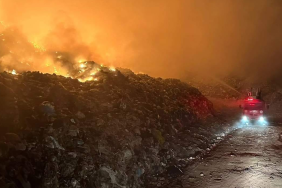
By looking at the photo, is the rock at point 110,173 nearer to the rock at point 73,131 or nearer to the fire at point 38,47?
the rock at point 73,131

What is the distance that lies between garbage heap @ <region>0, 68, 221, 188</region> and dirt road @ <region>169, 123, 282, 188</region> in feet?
3.24

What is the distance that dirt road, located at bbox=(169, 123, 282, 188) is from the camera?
930cm

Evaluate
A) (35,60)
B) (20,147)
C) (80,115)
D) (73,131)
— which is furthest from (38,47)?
(20,147)

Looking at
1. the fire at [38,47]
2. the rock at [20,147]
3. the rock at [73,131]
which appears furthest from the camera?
the fire at [38,47]

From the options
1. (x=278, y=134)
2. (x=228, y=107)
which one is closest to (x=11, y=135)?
(x=278, y=134)

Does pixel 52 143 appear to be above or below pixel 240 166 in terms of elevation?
above

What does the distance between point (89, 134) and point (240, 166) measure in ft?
22.6

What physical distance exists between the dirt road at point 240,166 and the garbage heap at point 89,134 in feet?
3.24

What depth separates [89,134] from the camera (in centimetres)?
1006

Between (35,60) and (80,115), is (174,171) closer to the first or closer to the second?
(80,115)

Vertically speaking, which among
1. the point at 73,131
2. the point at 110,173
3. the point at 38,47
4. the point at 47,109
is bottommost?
the point at 110,173

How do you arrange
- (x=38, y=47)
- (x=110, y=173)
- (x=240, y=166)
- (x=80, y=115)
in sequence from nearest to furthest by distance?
(x=110, y=173) < (x=240, y=166) < (x=80, y=115) < (x=38, y=47)

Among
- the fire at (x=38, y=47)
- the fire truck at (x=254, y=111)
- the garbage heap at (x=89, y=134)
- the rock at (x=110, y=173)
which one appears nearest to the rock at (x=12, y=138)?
the garbage heap at (x=89, y=134)

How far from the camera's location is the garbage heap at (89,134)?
778 cm
